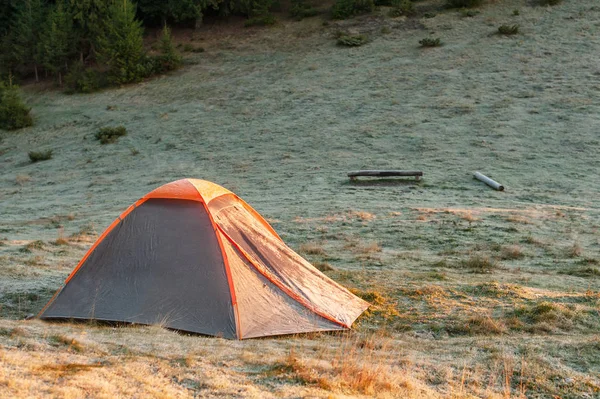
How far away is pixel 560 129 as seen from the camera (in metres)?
24.0

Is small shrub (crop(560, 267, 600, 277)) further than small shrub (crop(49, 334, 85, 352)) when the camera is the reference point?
Yes

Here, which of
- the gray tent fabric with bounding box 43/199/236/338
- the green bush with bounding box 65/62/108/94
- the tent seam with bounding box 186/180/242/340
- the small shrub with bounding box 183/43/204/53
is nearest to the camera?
the tent seam with bounding box 186/180/242/340

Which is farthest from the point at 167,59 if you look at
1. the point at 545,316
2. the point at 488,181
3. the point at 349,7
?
the point at 545,316

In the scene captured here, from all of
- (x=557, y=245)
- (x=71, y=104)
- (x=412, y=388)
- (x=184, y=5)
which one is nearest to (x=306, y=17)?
(x=184, y=5)

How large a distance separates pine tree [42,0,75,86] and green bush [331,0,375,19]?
15.6 m

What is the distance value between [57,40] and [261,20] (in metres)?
12.2

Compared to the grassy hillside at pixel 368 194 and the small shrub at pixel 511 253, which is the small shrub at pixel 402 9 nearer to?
the grassy hillside at pixel 368 194

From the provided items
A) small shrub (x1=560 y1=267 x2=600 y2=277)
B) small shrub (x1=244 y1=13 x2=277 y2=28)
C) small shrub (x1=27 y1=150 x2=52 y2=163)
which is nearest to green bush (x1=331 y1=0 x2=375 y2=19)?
small shrub (x1=244 y1=13 x2=277 y2=28)

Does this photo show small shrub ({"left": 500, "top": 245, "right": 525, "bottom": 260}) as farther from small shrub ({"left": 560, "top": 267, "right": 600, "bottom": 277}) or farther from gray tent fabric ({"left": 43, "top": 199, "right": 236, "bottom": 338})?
gray tent fabric ({"left": 43, "top": 199, "right": 236, "bottom": 338})

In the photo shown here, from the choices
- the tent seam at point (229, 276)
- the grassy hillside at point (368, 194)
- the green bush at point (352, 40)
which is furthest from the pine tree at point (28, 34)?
the tent seam at point (229, 276)

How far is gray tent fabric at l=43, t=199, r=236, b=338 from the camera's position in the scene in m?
7.75

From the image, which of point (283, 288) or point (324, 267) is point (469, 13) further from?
point (283, 288)

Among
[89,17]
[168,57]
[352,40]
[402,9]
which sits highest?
[89,17]

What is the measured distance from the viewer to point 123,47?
35.0 meters
